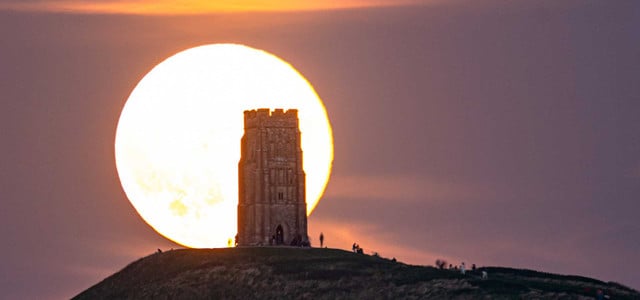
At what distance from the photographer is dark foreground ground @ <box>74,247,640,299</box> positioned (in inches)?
6619

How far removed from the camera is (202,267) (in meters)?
186

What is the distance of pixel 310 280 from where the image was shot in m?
178

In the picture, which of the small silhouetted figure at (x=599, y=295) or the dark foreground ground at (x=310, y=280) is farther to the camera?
the dark foreground ground at (x=310, y=280)

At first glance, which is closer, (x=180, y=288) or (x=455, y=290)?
(x=455, y=290)

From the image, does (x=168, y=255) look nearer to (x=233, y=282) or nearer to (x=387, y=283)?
(x=233, y=282)

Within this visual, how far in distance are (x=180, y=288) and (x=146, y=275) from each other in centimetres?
824

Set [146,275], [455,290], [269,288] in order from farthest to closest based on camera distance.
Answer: [146,275], [269,288], [455,290]

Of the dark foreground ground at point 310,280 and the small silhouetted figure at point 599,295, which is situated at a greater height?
the dark foreground ground at point 310,280

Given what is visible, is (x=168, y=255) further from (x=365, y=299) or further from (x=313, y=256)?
(x=365, y=299)

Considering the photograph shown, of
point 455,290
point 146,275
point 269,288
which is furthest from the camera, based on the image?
point 146,275

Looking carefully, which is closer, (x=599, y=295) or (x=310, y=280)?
(x=599, y=295)

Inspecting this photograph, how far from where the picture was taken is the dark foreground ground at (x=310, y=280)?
168m

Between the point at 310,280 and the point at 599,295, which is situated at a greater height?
the point at 310,280

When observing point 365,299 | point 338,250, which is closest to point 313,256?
point 338,250
